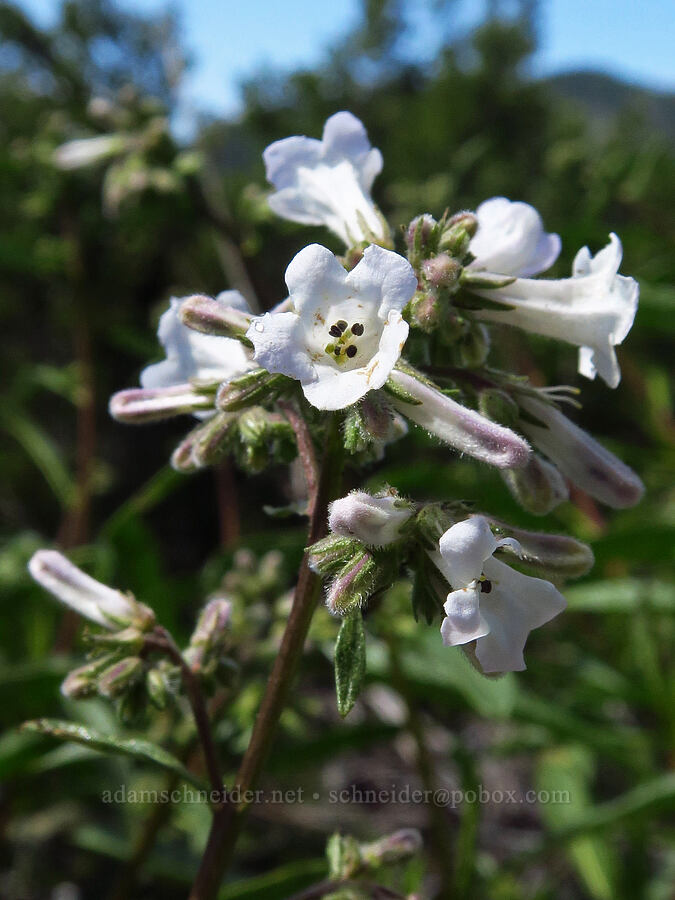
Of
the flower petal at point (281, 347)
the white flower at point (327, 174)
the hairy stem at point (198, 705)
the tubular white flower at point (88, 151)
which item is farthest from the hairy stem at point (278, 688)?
the tubular white flower at point (88, 151)

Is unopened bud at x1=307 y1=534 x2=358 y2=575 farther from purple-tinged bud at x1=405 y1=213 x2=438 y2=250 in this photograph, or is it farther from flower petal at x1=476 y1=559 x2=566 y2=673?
purple-tinged bud at x1=405 y1=213 x2=438 y2=250

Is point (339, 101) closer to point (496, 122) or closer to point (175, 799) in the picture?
point (496, 122)

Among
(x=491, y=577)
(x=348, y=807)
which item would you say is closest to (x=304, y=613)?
(x=491, y=577)

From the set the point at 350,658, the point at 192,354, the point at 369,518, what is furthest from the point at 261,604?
the point at 369,518

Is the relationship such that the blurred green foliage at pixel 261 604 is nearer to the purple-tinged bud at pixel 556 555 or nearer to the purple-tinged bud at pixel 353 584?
the purple-tinged bud at pixel 556 555

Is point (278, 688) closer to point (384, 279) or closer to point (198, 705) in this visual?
point (198, 705)
